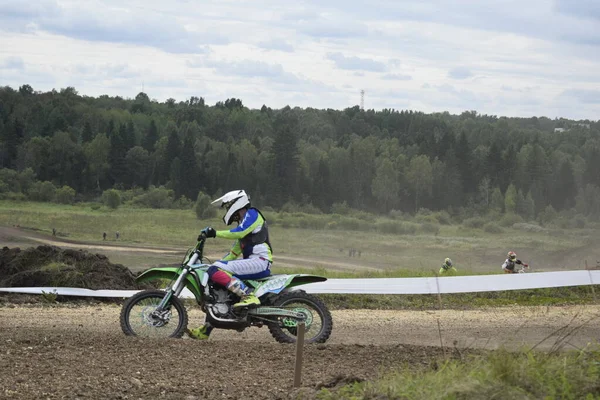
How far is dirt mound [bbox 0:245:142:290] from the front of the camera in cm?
1577

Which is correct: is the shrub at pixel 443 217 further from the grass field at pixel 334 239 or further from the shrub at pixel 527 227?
the shrub at pixel 527 227

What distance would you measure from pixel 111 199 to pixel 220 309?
53136mm

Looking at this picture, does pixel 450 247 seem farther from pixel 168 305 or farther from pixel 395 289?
pixel 168 305

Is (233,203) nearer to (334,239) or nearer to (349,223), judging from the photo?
(334,239)

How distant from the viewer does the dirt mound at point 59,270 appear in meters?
15.8

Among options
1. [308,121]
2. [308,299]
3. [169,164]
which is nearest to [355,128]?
[308,121]

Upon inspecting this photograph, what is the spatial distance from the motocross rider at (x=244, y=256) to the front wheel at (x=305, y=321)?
0.37m

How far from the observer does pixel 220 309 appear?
36.2 feet

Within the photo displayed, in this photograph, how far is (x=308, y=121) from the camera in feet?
329

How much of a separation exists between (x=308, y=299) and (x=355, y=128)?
303 ft

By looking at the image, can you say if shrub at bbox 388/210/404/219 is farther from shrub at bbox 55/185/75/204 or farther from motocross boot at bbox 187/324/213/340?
motocross boot at bbox 187/324/213/340

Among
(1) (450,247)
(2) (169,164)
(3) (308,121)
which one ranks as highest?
(3) (308,121)

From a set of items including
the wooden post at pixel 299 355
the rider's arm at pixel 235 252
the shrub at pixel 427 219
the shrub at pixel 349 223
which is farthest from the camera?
the shrub at pixel 427 219

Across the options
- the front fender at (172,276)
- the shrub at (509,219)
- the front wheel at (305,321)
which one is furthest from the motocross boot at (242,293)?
the shrub at (509,219)
